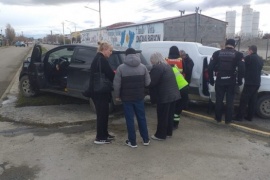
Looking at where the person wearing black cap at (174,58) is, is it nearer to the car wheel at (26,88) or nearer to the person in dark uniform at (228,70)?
the person in dark uniform at (228,70)

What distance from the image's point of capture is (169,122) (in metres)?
5.82

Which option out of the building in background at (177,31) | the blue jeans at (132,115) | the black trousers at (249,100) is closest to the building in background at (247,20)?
the building in background at (177,31)

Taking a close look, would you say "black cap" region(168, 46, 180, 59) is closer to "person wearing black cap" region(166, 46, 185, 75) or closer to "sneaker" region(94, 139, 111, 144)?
"person wearing black cap" region(166, 46, 185, 75)

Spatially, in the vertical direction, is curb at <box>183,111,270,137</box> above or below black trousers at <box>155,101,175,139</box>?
below

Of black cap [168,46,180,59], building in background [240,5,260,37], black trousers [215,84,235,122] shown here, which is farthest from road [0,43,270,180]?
building in background [240,5,260,37]

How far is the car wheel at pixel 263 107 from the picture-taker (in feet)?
24.4

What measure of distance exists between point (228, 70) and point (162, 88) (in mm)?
1859

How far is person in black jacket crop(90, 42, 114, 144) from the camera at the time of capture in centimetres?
516

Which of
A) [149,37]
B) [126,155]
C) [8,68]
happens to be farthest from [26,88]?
[149,37]

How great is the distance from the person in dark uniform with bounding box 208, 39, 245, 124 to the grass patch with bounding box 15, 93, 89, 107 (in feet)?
12.4

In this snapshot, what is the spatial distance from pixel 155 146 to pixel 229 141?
1445 mm

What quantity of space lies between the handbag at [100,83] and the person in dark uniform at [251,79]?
134 inches

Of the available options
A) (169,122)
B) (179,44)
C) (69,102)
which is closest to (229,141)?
(169,122)

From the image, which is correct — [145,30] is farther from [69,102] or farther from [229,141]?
[229,141]
